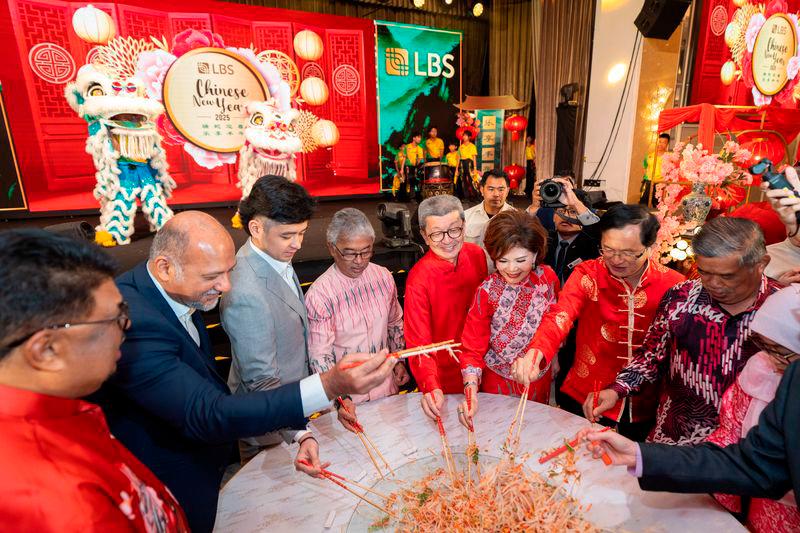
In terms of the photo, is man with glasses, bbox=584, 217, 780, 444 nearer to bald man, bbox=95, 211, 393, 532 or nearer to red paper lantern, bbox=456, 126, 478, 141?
bald man, bbox=95, 211, 393, 532

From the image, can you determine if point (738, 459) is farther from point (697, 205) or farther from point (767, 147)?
point (767, 147)

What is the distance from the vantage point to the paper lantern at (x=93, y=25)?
5.64 meters

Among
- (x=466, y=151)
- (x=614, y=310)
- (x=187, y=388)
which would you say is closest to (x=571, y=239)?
(x=614, y=310)

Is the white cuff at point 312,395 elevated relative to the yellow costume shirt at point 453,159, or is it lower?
lower

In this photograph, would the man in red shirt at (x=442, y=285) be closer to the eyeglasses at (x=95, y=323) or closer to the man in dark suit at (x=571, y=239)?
the man in dark suit at (x=571, y=239)

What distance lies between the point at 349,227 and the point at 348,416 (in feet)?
2.29

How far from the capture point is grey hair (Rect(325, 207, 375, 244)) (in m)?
1.66

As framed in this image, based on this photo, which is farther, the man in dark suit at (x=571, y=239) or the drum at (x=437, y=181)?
the drum at (x=437, y=181)

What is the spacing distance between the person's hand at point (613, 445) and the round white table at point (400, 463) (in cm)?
13

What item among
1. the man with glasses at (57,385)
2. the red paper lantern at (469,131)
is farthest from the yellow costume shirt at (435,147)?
the man with glasses at (57,385)

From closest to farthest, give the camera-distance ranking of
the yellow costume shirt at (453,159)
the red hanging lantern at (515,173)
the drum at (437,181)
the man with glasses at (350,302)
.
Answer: the man with glasses at (350,302), the drum at (437,181), the yellow costume shirt at (453,159), the red hanging lantern at (515,173)

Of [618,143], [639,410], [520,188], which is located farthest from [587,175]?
[639,410]

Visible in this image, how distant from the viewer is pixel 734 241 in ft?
3.94

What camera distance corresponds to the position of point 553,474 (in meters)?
1.10
